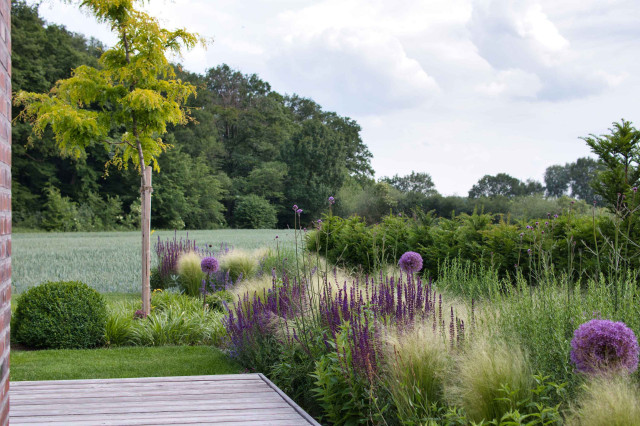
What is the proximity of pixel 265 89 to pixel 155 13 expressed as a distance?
31.9 m

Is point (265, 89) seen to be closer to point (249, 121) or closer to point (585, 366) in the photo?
point (249, 121)

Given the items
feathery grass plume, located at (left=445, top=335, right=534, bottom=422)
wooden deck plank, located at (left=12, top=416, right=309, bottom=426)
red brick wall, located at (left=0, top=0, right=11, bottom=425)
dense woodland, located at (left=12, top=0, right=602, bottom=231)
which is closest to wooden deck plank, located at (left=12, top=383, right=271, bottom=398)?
wooden deck plank, located at (left=12, top=416, right=309, bottom=426)

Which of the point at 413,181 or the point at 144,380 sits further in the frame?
the point at 413,181

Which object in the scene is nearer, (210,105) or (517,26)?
(517,26)

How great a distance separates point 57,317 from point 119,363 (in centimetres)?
130

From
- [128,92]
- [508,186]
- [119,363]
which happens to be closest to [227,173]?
[508,186]

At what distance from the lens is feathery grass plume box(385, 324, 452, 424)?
8.60 feet

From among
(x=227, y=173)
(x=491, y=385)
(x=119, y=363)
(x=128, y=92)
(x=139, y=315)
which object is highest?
(x=227, y=173)

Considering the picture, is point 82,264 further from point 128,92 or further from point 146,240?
point 128,92

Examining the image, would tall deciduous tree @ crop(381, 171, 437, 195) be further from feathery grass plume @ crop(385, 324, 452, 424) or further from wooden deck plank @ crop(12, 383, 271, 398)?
feathery grass plume @ crop(385, 324, 452, 424)

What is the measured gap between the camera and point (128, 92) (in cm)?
676

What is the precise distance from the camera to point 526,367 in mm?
2496

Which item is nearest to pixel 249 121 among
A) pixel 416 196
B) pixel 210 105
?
pixel 210 105

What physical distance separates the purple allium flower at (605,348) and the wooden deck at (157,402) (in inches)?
53.9
